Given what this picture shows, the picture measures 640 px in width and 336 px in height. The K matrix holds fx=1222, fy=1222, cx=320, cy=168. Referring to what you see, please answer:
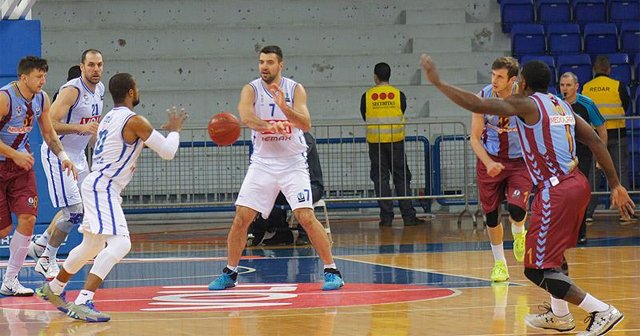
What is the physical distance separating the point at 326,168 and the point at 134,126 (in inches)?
378

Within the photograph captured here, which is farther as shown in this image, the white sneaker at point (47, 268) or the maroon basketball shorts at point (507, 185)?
the white sneaker at point (47, 268)

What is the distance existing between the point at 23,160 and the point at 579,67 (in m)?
12.7

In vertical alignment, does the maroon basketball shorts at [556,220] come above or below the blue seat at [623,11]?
below

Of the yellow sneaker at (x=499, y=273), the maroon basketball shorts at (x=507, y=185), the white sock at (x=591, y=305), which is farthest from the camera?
the yellow sneaker at (x=499, y=273)

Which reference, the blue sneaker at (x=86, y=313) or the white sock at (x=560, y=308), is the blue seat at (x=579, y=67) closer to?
the white sock at (x=560, y=308)

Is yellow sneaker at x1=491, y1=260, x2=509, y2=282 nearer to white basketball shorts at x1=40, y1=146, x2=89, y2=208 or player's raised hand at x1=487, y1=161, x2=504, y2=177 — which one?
player's raised hand at x1=487, y1=161, x2=504, y2=177

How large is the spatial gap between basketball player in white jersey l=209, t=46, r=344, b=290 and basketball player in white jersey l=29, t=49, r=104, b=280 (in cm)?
183

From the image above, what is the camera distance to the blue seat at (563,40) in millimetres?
21656

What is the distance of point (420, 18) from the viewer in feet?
73.8

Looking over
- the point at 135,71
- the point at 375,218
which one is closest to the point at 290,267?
the point at 375,218

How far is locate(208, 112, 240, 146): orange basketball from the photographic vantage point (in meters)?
10.1

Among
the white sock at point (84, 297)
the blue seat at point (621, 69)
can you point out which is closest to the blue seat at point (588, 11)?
the blue seat at point (621, 69)

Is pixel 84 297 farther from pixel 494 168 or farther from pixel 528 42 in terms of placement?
pixel 528 42

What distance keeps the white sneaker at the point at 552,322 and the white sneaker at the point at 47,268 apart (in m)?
5.39
